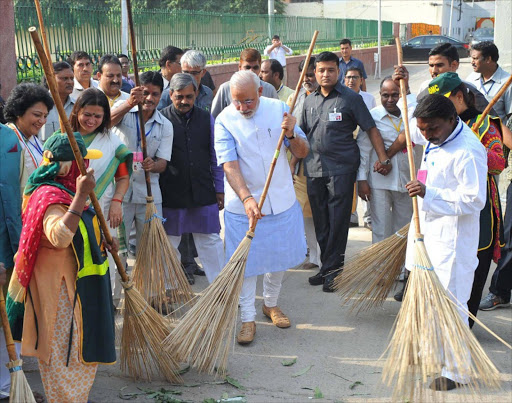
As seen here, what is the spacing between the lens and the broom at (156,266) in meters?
4.98

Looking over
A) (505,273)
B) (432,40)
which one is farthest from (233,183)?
(432,40)

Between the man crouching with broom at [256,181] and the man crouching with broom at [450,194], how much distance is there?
1084 millimetres

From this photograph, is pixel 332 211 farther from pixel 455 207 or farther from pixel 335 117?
pixel 455 207

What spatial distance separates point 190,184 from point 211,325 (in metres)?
1.49

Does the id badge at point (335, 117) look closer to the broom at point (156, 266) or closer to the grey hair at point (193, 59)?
the grey hair at point (193, 59)

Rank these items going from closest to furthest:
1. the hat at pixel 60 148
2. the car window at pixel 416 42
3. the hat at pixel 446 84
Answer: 1. the hat at pixel 60 148
2. the hat at pixel 446 84
3. the car window at pixel 416 42

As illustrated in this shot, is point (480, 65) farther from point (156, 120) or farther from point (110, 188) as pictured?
point (110, 188)

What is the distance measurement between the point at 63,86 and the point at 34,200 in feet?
7.37

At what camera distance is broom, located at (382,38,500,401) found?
3.53 meters

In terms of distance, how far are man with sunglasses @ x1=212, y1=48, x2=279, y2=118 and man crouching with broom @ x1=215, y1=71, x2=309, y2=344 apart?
1.60 metres

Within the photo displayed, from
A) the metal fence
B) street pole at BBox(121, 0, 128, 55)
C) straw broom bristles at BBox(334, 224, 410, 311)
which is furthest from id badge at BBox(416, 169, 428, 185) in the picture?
street pole at BBox(121, 0, 128, 55)

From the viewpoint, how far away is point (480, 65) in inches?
255

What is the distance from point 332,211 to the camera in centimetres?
591

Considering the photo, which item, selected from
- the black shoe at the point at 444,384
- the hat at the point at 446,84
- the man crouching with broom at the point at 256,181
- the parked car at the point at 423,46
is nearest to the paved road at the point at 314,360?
the black shoe at the point at 444,384
